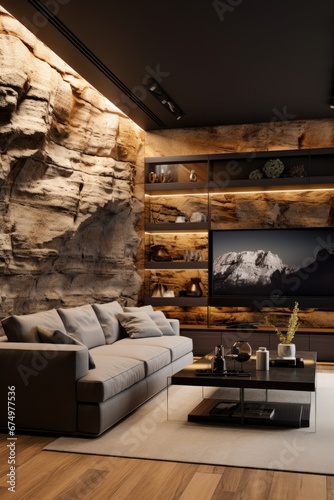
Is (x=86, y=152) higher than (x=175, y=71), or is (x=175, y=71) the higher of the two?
(x=175, y=71)

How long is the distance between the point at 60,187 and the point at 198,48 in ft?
6.37

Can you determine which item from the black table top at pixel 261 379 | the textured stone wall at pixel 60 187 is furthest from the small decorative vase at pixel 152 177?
the black table top at pixel 261 379

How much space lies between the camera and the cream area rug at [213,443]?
12.0 feet

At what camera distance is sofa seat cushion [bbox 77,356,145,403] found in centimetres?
415

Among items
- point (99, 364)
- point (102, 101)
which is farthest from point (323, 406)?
point (102, 101)

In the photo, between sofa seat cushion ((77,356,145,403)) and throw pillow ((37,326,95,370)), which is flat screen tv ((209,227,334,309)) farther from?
throw pillow ((37,326,95,370))

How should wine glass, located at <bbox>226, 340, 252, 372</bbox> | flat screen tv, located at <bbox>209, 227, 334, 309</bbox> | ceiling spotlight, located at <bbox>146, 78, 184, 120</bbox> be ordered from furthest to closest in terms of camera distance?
flat screen tv, located at <bbox>209, 227, 334, 309</bbox> → ceiling spotlight, located at <bbox>146, 78, 184, 120</bbox> → wine glass, located at <bbox>226, 340, 252, 372</bbox>

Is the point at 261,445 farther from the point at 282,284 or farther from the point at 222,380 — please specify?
the point at 282,284

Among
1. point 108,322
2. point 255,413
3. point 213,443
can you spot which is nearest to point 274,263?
point 108,322

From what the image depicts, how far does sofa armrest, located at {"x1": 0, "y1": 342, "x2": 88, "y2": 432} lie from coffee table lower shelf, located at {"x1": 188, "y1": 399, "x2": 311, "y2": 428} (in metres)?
0.98

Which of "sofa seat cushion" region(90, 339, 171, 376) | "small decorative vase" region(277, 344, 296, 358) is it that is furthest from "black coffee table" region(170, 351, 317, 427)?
"sofa seat cushion" region(90, 339, 171, 376)

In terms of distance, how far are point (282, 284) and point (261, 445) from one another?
4508 mm

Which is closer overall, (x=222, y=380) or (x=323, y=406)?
(x=222, y=380)

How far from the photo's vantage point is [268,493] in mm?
3127
